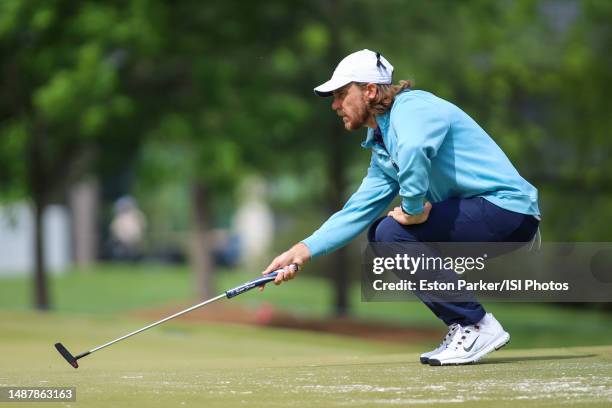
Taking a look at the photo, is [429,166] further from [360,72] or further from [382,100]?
[360,72]

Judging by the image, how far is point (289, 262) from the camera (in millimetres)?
6727

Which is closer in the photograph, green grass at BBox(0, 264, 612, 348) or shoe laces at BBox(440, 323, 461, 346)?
shoe laces at BBox(440, 323, 461, 346)

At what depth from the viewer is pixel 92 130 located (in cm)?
1727

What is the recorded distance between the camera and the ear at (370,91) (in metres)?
6.61

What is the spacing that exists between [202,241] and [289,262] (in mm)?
16648

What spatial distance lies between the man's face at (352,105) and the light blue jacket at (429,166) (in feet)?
0.30

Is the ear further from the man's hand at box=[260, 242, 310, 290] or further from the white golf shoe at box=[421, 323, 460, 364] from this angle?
the white golf shoe at box=[421, 323, 460, 364]

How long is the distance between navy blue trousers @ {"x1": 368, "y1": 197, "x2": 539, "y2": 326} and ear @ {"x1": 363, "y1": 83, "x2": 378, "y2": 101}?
67 centimetres

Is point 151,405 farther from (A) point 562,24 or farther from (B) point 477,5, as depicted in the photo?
(A) point 562,24

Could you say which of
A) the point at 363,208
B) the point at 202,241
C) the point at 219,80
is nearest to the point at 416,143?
the point at 363,208

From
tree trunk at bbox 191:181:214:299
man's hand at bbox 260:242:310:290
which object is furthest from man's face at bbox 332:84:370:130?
tree trunk at bbox 191:181:214:299

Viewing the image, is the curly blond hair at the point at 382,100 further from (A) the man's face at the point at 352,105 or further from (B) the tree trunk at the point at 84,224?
(B) the tree trunk at the point at 84,224

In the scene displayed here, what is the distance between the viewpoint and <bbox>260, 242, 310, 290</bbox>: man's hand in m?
6.61

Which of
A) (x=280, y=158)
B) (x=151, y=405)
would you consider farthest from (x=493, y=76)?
(x=151, y=405)
